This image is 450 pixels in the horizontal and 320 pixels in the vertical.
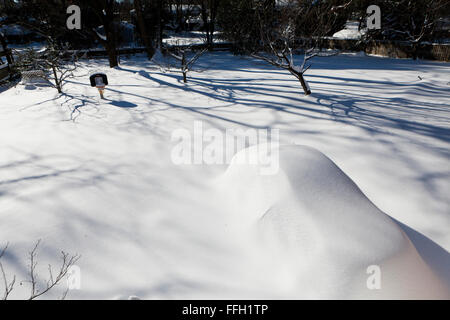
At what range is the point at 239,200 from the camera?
3.94 m

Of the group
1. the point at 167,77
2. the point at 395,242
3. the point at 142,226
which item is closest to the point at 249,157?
the point at 142,226

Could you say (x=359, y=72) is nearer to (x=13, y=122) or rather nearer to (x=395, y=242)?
(x=395, y=242)

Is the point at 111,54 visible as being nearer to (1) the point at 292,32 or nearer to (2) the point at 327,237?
(1) the point at 292,32

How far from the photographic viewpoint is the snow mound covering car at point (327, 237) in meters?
2.34

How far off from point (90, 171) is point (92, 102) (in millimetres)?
5695

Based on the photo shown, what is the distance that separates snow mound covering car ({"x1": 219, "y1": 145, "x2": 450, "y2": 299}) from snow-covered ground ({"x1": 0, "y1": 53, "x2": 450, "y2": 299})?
13mm

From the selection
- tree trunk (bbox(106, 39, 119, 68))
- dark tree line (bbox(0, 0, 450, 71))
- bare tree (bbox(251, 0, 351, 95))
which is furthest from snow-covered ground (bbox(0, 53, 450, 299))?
tree trunk (bbox(106, 39, 119, 68))

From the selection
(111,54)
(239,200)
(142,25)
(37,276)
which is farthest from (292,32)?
(37,276)

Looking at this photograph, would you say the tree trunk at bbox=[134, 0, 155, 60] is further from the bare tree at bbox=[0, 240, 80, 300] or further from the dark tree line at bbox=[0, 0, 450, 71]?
the bare tree at bbox=[0, 240, 80, 300]

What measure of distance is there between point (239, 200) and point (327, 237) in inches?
62.6

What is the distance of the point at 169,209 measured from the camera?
13.6 ft

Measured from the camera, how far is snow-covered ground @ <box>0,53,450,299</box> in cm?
264

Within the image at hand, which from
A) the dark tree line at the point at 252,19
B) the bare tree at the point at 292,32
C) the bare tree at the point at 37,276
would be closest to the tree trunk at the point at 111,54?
the dark tree line at the point at 252,19

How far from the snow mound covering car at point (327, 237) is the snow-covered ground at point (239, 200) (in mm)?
13
